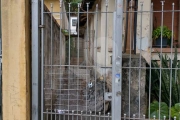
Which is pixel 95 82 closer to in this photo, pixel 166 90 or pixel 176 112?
pixel 176 112

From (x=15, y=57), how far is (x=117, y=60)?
1276 millimetres

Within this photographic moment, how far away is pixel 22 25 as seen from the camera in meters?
2.93

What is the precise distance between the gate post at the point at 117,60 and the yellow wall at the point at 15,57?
43.3 inches

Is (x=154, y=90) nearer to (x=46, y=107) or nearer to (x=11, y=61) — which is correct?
(x=46, y=107)

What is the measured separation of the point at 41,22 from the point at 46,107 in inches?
47.7

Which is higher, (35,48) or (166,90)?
(35,48)

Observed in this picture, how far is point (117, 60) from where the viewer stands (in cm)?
293

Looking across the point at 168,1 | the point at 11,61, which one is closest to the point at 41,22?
the point at 11,61

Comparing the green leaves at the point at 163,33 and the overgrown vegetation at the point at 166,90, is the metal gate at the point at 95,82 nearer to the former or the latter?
the overgrown vegetation at the point at 166,90

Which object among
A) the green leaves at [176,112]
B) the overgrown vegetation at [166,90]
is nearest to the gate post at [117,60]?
the overgrown vegetation at [166,90]

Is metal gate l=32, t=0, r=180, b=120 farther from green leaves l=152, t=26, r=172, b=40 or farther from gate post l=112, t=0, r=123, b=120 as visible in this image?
green leaves l=152, t=26, r=172, b=40

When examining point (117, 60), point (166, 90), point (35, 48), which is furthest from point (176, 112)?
point (35, 48)

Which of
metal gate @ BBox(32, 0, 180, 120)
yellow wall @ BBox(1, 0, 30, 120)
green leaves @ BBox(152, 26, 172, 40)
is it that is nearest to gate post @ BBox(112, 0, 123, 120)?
metal gate @ BBox(32, 0, 180, 120)

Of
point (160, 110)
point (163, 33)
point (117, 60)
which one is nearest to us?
point (117, 60)
